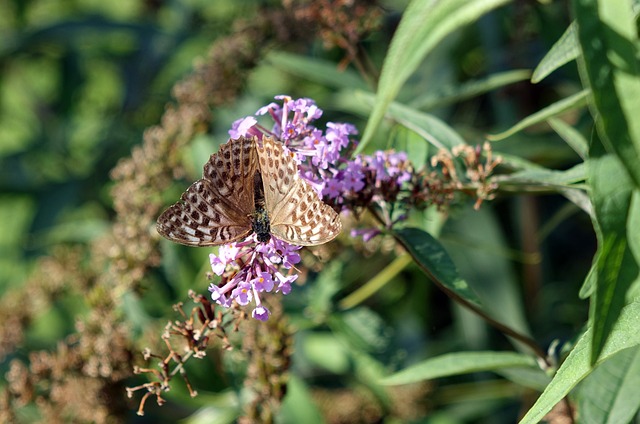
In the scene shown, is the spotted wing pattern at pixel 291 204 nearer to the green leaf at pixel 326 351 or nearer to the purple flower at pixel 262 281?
the purple flower at pixel 262 281

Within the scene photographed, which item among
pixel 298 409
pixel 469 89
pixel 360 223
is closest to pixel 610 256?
pixel 360 223

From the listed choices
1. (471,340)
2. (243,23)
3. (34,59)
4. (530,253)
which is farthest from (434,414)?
(34,59)

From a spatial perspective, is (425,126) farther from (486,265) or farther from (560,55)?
(486,265)

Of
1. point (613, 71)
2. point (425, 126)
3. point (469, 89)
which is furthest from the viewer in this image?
point (469, 89)

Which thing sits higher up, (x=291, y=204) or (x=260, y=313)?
(x=291, y=204)

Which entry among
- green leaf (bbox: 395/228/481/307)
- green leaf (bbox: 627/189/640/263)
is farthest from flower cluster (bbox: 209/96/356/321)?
green leaf (bbox: 627/189/640/263)

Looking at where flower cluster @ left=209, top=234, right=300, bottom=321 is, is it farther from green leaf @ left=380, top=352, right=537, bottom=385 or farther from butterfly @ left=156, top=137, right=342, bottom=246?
green leaf @ left=380, top=352, right=537, bottom=385
